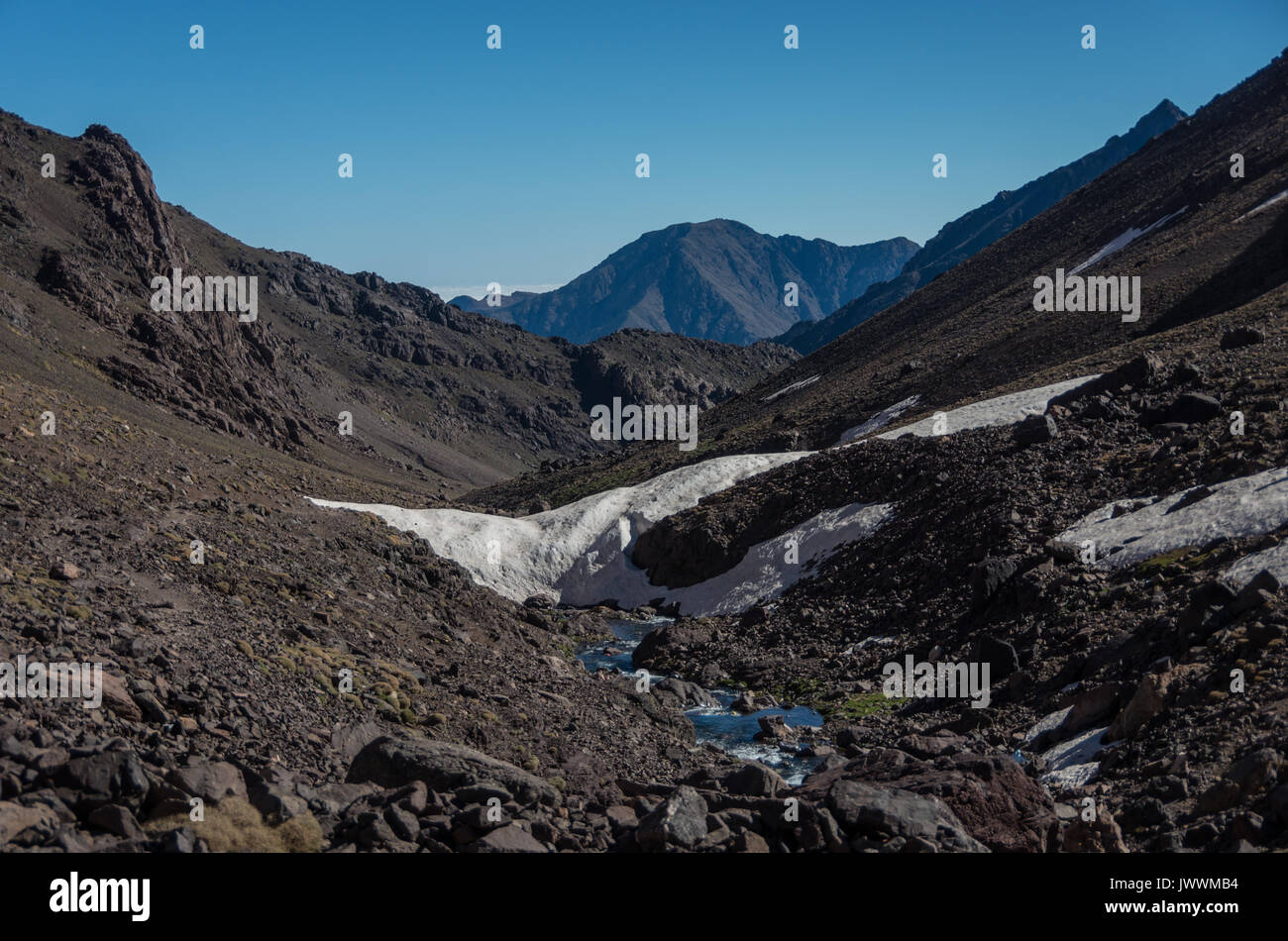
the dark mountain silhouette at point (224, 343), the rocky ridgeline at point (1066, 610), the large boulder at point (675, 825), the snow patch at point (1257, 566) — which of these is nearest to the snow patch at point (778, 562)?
the rocky ridgeline at point (1066, 610)

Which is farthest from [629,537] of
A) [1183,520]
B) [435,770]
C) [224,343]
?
[224,343]

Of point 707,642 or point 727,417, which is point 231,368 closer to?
point 727,417

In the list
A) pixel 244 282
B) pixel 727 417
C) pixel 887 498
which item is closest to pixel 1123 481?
pixel 887 498

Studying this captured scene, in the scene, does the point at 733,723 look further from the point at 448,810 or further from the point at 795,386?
the point at 795,386

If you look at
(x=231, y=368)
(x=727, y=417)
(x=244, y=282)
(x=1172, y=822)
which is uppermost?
(x=244, y=282)

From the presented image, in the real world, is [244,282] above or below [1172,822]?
above

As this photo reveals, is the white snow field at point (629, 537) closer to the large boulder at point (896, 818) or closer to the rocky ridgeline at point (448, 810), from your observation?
the rocky ridgeline at point (448, 810)

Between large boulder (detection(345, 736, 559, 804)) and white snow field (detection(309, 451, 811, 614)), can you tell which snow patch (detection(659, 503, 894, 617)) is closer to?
white snow field (detection(309, 451, 811, 614))
